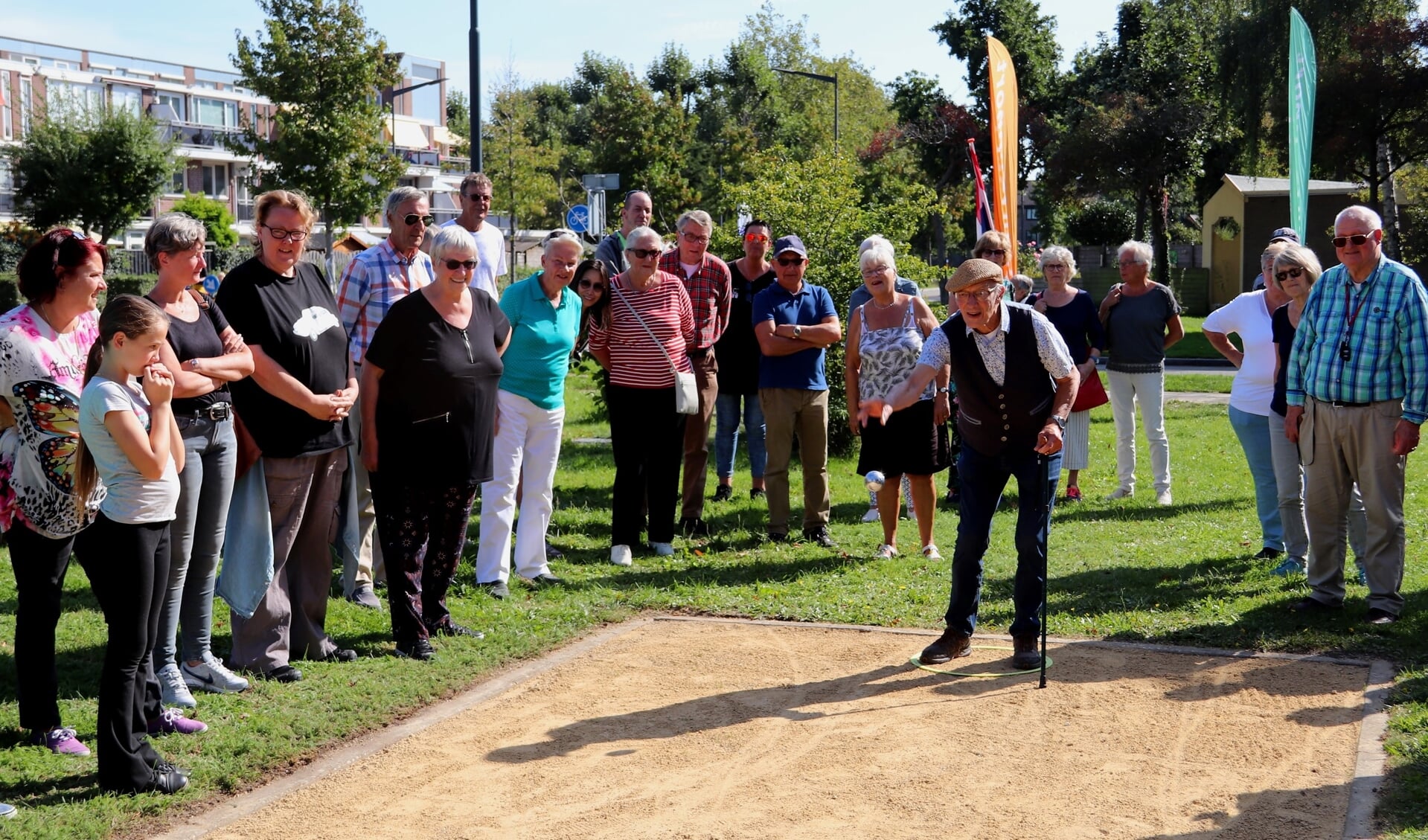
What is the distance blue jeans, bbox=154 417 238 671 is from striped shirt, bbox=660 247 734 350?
426 centimetres

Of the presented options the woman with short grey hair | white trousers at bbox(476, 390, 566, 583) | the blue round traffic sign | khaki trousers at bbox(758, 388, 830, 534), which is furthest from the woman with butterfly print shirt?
the blue round traffic sign

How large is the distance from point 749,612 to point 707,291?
2777mm

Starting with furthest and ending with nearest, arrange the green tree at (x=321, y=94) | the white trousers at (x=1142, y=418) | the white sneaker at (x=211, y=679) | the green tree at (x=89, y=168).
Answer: the green tree at (x=89, y=168), the green tree at (x=321, y=94), the white trousers at (x=1142, y=418), the white sneaker at (x=211, y=679)

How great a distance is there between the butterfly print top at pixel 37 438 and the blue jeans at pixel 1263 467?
6.78 metres

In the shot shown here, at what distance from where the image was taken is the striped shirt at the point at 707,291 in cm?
946

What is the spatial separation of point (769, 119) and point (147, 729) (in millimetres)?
57021

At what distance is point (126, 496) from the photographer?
4520 mm

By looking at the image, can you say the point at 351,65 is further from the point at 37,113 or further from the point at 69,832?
the point at 69,832

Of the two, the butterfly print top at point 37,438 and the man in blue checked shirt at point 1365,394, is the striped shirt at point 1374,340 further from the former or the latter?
the butterfly print top at point 37,438

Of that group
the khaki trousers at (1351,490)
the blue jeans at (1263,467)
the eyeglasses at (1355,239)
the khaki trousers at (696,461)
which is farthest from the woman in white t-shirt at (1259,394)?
the khaki trousers at (696,461)

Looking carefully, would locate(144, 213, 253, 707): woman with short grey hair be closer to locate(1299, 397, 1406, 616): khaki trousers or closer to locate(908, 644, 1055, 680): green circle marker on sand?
locate(908, 644, 1055, 680): green circle marker on sand

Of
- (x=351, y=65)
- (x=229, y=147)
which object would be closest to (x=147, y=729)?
(x=351, y=65)

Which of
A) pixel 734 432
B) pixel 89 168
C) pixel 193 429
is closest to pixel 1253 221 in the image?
pixel 734 432

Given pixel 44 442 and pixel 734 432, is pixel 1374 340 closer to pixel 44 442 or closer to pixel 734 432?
pixel 734 432
